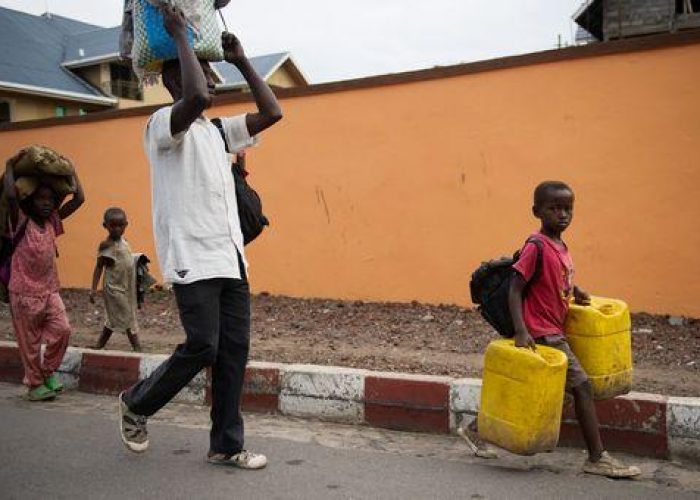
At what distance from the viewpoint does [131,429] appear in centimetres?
341

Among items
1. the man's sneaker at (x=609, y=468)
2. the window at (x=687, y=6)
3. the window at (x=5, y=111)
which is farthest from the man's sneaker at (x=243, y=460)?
the window at (x=5, y=111)

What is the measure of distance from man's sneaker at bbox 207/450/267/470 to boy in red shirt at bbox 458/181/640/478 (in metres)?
1.27

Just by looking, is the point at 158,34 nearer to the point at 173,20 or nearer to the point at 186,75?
the point at 173,20

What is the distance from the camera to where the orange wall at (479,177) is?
19.7ft

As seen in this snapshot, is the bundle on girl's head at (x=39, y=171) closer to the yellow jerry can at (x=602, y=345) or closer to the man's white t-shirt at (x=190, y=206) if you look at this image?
the man's white t-shirt at (x=190, y=206)

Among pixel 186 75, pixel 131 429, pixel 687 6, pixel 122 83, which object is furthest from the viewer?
pixel 122 83

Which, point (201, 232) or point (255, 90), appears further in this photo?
point (255, 90)

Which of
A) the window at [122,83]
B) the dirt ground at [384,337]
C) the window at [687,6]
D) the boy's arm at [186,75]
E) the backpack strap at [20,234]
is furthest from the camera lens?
the window at [122,83]

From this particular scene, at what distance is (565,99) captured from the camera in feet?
20.8

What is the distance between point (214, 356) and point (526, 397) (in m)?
1.34

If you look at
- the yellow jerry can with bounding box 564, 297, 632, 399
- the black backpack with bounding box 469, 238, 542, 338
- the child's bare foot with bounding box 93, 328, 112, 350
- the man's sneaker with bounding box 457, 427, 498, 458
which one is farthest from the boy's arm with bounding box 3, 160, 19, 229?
the yellow jerry can with bounding box 564, 297, 632, 399

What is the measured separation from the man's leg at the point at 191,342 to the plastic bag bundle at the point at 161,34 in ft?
3.16

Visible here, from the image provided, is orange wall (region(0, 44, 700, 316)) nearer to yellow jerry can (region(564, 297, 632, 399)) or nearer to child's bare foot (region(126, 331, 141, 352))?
child's bare foot (region(126, 331, 141, 352))

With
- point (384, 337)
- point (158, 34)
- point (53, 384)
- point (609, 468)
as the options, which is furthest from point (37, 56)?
point (609, 468)
